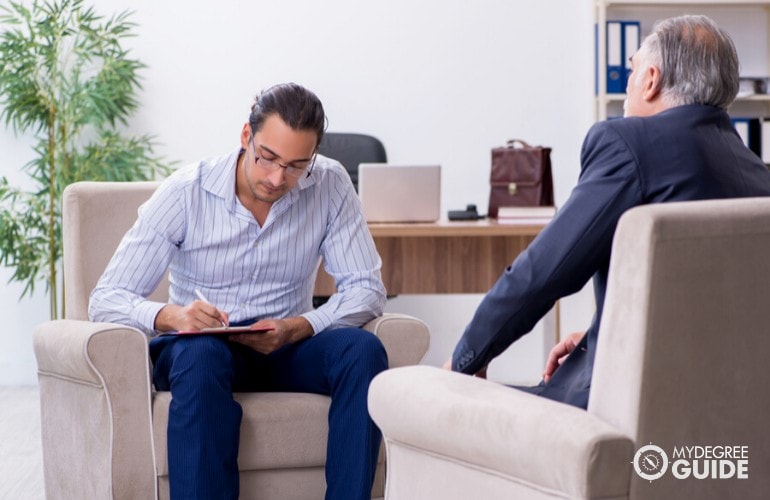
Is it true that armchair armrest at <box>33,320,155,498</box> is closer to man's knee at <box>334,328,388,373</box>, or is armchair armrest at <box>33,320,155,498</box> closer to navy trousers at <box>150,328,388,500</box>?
navy trousers at <box>150,328,388,500</box>

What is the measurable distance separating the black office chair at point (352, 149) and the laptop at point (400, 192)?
82 centimetres

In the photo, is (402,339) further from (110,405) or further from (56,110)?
(56,110)

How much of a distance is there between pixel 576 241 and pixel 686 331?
28 cm

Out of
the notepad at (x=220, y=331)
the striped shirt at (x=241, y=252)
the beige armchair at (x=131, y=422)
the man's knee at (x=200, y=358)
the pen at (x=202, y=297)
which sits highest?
the striped shirt at (x=241, y=252)

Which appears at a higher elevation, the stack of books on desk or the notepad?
the stack of books on desk

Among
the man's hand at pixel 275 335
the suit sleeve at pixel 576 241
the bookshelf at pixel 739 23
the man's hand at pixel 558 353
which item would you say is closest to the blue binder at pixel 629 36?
the bookshelf at pixel 739 23

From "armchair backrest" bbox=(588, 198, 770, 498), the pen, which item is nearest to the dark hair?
the pen

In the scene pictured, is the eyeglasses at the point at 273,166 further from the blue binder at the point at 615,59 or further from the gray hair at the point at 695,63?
the blue binder at the point at 615,59

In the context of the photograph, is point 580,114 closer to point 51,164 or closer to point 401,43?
point 401,43

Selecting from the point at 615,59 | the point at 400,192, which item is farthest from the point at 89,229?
the point at 615,59

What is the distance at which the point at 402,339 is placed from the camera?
102 inches

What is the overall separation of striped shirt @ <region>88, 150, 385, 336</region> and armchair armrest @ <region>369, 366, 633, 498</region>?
82cm

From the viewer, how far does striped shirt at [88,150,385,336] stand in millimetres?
2613

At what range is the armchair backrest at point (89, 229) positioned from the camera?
2.90 metres
